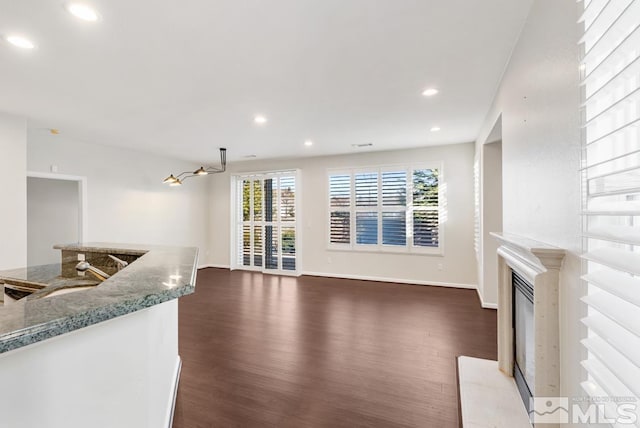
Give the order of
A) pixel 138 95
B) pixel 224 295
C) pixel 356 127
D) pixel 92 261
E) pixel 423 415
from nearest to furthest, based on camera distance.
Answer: pixel 423 415 → pixel 92 261 → pixel 138 95 → pixel 356 127 → pixel 224 295

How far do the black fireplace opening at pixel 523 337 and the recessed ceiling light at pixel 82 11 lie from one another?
301cm

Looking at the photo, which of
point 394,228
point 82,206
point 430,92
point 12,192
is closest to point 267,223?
point 394,228

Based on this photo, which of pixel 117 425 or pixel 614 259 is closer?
pixel 614 259

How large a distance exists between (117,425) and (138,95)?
9.52 feet

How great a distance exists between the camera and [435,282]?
518cm

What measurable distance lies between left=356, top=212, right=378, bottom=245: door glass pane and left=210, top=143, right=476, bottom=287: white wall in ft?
0.93

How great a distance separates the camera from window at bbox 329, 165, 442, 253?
17.0 ft

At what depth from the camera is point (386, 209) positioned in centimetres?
546

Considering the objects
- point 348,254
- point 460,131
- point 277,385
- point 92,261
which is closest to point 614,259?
point 277,385

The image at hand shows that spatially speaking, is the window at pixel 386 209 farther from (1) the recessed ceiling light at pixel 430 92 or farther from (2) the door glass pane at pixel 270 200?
(1) the recessed ceiling light at pixel 430 92

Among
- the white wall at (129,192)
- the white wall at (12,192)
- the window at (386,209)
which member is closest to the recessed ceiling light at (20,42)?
the white wall at (12,192)

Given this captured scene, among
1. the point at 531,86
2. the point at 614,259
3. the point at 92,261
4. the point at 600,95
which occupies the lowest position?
the point at 92,261

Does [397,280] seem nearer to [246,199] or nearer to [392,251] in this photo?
[392,251]

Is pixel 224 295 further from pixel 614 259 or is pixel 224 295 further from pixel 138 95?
pixel 614 259
